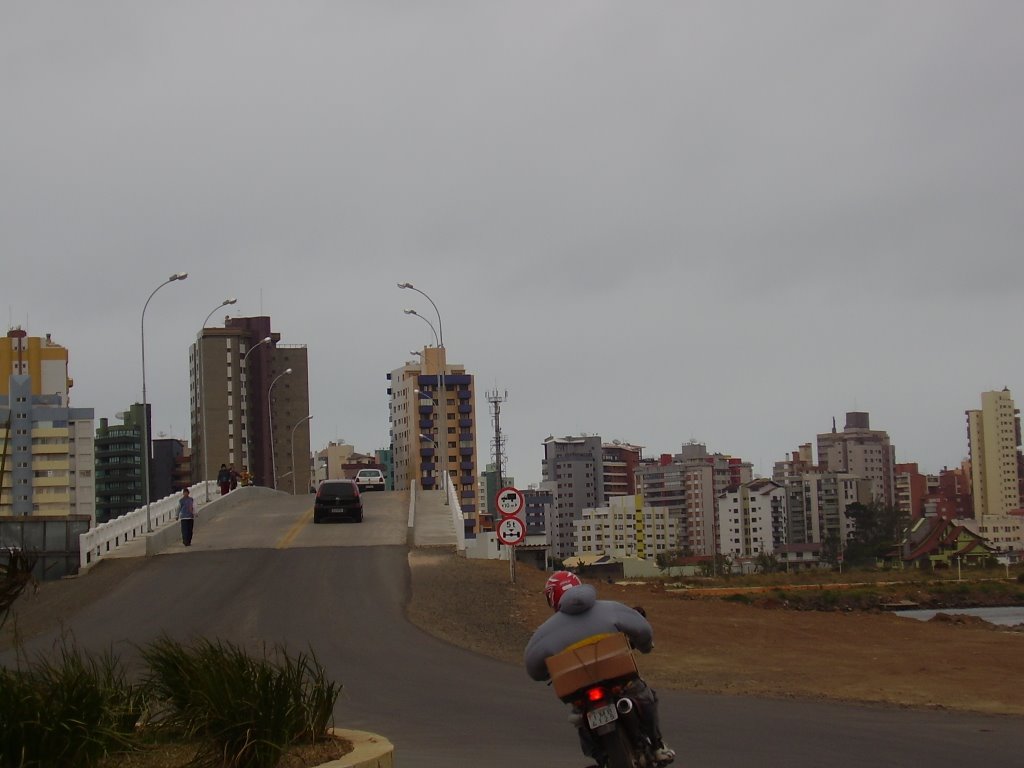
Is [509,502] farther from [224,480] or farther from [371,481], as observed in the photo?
[371,481]

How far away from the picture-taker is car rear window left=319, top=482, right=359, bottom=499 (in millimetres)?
46344

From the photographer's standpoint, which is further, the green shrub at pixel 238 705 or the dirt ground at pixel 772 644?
the dirt ground at pixel 772 644

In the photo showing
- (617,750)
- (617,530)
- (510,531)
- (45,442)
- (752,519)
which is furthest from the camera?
(617,530)

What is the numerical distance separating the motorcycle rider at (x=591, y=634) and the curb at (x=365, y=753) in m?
1.23

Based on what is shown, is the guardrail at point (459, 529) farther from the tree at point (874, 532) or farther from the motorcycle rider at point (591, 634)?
the tree at point (874, 532)

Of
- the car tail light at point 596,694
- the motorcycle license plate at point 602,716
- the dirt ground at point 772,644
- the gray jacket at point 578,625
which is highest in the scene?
the gray jacket at point 578,625

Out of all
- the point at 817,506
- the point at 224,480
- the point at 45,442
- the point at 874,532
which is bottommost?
the point at 874,532

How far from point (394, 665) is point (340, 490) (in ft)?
87.4

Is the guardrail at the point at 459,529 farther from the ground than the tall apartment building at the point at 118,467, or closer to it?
closer to it

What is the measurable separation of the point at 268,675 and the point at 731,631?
56.2 ft

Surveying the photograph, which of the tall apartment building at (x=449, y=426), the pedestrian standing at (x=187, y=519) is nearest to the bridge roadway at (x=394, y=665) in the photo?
the pedestrian standing at (x=187, y=519)

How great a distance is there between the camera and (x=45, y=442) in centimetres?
12756

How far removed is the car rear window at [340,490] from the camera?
4634cm

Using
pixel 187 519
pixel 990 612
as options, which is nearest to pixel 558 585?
pixel 187 519
